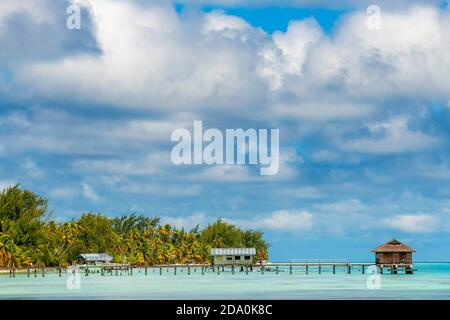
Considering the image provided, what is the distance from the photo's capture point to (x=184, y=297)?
2062 inches

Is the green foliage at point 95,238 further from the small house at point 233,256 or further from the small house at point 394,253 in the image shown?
the small house at point 394,253

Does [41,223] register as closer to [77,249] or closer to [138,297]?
[77,249]

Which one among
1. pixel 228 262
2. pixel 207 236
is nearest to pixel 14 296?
pixel 228 262

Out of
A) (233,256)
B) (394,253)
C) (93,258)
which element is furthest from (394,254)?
(93,258)

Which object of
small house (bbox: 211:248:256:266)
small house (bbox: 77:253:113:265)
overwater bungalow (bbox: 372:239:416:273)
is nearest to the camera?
overwater bungalow (bbox: 372:239:416:273)

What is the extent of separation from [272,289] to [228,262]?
45804mm

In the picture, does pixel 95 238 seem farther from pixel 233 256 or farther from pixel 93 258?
pixel 233 256

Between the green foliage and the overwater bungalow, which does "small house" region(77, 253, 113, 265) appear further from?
the overwater bungalow

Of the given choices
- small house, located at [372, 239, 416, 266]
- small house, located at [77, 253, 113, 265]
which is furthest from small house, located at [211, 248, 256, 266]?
small house, located at [372, 239, 416, 266]

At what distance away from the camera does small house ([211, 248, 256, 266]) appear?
10688 cm

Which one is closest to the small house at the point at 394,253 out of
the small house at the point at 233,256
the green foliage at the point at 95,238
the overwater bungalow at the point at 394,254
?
the overwater bungalow at the point at 394,254

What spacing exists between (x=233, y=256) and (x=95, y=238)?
2347 cm

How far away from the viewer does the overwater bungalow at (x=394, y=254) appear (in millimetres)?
86562

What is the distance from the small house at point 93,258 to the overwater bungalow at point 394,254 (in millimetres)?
43485
